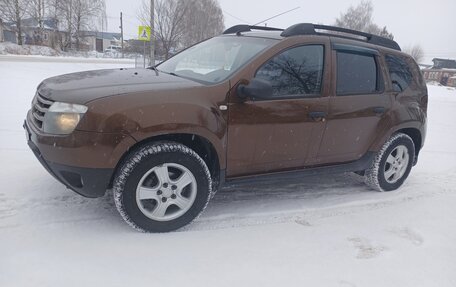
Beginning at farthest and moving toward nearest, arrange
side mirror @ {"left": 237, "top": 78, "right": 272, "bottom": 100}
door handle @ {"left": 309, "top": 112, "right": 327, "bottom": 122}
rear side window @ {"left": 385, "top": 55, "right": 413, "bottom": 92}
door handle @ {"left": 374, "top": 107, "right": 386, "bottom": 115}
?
1. rear side window @ {"left": 385, "top": 55, "right": 413, "bottom": 92}
2. door handle @ {"left": 374, "top": 107, "right": 386, "bottom": 115}
3. door handle @ {"left": 309, "top": 112, "right": 327, "bottom": 122}
4. side mirror @ {"left": 237, "top": 78, "right": 272, "bottom": 100}

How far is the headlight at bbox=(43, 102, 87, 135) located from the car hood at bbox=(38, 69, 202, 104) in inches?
1.9

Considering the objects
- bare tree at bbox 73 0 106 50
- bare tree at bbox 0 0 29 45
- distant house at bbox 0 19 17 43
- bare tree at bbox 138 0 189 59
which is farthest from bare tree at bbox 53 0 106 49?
bare tree at bbox 138 0 189 59

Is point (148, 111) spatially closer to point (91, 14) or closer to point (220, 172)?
point (220, 172)

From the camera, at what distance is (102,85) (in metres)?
3.27

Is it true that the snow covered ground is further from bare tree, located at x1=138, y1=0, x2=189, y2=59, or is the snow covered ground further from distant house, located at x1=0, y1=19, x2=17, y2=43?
distant house, located at x1=0, y1=19, x2=17, y2=43

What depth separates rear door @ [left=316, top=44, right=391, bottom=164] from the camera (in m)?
4.02

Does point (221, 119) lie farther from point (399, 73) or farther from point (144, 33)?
point (144, 33)

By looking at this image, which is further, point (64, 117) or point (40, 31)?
point (40, 31)

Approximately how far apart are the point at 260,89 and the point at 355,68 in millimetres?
1481

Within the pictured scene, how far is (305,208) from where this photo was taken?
4168mm

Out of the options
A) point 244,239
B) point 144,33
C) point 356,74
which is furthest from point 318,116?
→ point 144,33

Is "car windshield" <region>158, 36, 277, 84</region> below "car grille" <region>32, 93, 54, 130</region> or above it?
above

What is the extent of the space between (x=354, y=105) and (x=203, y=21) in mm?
36180

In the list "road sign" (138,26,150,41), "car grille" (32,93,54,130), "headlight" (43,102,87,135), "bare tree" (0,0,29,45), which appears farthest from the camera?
"bare tree" (0,0,29,45)
